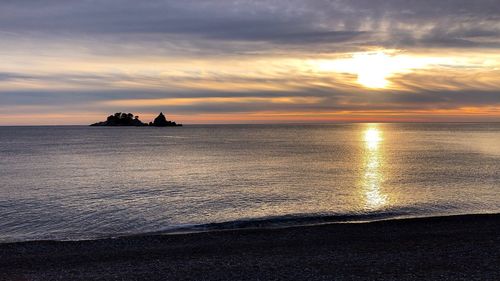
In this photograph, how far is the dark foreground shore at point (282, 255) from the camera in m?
15.5

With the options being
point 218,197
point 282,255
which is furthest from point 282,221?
point 218,197

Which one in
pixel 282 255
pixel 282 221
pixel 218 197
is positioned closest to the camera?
pixel 282 255

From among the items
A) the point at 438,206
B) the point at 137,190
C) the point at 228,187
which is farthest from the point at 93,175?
the point at 438,206

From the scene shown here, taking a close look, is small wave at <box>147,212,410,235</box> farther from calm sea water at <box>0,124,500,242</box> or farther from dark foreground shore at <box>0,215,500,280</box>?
dark foreground shore at <box>0,215,500,280</box>

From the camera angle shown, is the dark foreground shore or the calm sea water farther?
the calm sea water

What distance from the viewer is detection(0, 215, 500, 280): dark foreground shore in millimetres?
15547

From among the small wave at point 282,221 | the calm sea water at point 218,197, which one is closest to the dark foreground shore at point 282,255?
the small wave at point 282,221

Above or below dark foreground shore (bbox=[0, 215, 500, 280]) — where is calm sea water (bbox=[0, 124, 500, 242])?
below

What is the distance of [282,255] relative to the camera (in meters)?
18.2

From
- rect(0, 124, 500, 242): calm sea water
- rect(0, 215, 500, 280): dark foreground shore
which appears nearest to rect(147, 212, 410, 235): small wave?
rect(0, 124, 500, 242): calm sea water

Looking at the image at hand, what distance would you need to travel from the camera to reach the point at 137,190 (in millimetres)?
41000

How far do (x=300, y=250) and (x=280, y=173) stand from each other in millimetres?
36294

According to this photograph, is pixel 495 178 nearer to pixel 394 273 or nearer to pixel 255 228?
pixel 255 228

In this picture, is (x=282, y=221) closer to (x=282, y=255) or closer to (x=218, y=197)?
(x=282, y=255)
